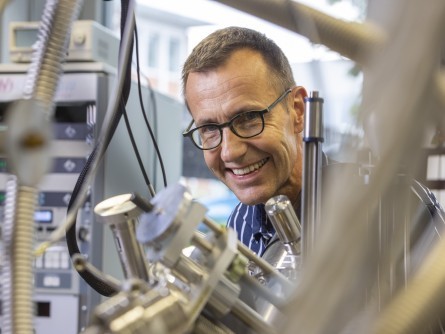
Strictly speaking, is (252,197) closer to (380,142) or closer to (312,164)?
(312,164)

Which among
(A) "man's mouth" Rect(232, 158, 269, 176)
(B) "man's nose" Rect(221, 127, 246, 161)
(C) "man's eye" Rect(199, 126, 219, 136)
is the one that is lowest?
(A) "man's mouth" Rect(232, 158, 269, 176)

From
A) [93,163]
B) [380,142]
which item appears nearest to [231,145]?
[93,163]

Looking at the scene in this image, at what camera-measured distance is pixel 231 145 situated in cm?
139

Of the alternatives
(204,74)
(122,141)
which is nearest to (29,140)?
(204,74)

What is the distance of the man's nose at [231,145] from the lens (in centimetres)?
137

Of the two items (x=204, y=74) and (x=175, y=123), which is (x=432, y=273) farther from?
(x=175, y=123)

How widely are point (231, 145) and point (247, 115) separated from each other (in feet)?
0.23

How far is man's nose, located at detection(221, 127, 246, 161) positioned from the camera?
137 cm

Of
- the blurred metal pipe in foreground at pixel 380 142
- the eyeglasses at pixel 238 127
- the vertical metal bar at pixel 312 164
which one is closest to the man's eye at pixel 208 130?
the eyeglasses at pixel 238 127

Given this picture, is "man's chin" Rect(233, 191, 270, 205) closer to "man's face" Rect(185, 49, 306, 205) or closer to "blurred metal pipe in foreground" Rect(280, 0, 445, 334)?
A: "man's face" Rect(185, 49, 306, 205)

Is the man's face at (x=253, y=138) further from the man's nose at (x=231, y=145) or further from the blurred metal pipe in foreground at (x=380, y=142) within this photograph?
the blurred metal pipe in foreground at (x=380, y=142)

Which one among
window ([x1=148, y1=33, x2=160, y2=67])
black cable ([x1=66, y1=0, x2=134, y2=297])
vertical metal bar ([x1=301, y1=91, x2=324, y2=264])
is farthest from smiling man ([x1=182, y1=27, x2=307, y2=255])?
window ([x1=148, y1=33, x2=160, y2=67])

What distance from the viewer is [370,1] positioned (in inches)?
12.8

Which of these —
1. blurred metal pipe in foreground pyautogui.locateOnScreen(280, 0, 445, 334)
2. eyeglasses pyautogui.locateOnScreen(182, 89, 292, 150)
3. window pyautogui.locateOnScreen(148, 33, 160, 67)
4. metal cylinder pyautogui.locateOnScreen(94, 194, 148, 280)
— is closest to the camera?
blurred metal pipe in foreground pyautogui.locateOnScreen(280, 0, 445, 334)
